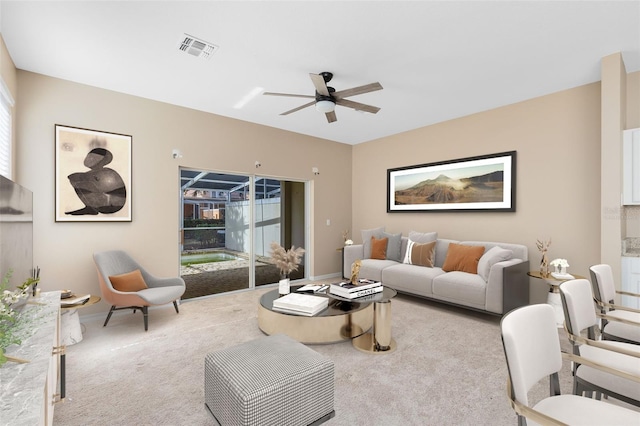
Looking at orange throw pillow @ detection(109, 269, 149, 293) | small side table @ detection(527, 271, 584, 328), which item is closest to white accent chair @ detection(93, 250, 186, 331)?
orange throw pillow @ detection(109, 269, 149, 293)

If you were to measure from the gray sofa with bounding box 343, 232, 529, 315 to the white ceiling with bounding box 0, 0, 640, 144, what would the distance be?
2221 millimetres

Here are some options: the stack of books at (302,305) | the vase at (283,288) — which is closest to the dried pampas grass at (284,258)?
the vase at (283,288)

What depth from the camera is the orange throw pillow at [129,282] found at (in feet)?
11.8

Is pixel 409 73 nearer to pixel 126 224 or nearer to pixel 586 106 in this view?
pixel 586 106

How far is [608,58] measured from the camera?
3.12 m

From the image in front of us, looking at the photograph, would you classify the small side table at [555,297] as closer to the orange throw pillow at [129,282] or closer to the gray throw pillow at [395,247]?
the gray throw pillow at [395,247]

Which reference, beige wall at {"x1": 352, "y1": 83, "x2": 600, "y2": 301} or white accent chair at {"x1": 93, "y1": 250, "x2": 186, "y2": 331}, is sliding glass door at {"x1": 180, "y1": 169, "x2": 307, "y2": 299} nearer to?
white accent chair at {"x1": 93, "y1": 250, "x2": 186, "y2": 331}

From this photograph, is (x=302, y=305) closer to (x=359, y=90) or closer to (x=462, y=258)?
(x=359, y=90)

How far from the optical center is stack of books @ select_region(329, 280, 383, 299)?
122 inches

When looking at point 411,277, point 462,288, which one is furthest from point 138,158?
point 462,288

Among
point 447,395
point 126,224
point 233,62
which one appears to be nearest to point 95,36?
point 233,62

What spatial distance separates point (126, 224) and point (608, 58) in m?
5.97

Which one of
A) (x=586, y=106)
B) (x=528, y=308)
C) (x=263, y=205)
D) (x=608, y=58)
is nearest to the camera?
(x=528, y=308)

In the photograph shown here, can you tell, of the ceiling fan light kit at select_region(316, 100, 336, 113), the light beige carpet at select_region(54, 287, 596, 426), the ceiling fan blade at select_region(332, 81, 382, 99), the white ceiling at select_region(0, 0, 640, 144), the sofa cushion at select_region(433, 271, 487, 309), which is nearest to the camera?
the light beige carpet at select_region(54, 287, 596, 426)
